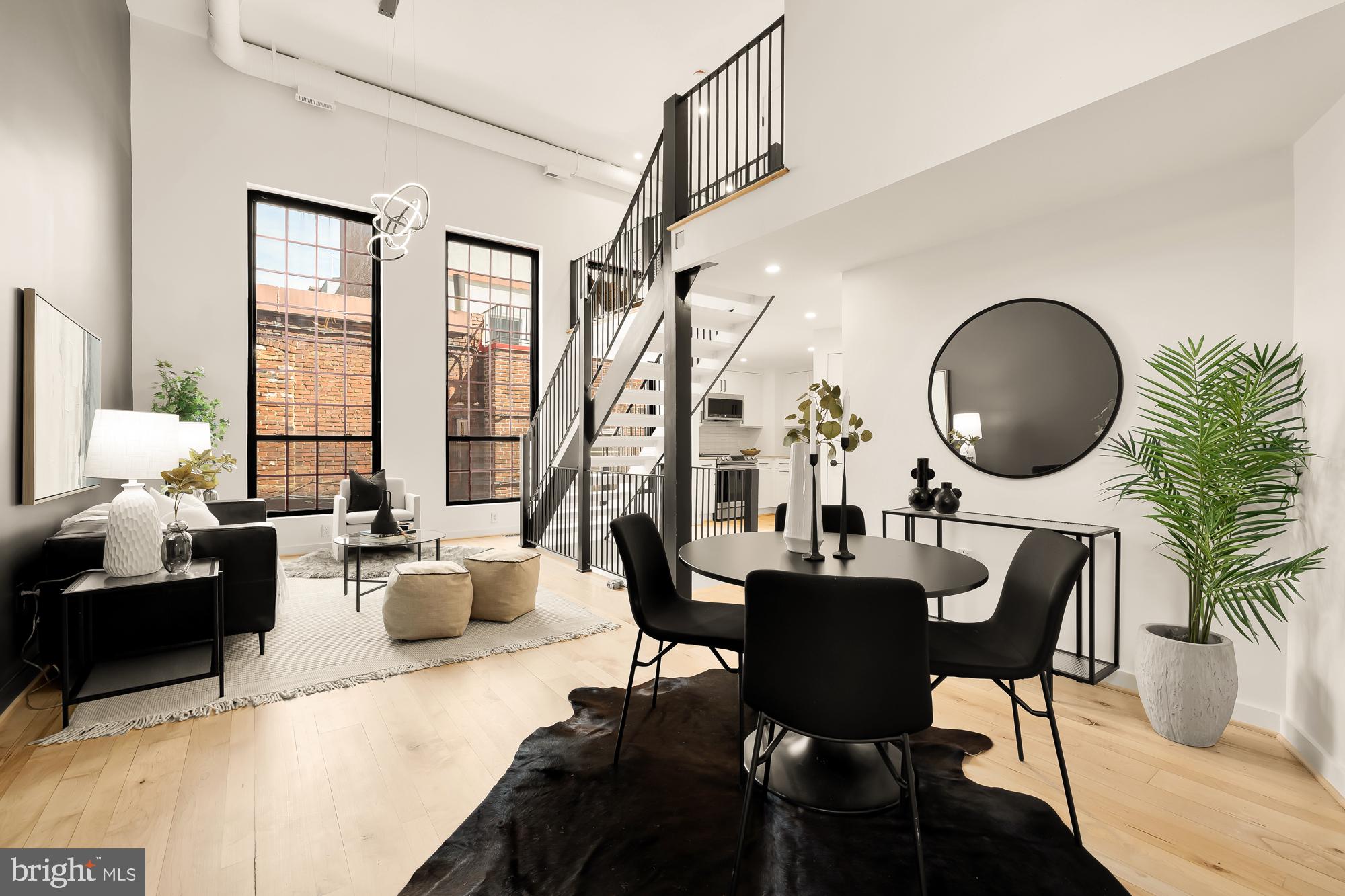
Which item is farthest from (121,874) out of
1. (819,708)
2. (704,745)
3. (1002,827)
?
(1002,827)

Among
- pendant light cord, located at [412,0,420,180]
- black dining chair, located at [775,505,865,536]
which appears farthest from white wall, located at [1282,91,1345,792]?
pendant light cord, located at [412,0,420,180]

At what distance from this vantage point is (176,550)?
9.07 feet

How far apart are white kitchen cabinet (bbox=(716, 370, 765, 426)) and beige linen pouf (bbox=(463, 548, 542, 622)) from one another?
600 cm

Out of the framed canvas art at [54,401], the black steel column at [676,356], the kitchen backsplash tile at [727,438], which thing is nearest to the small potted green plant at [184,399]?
the framed canvas art at [54,401]

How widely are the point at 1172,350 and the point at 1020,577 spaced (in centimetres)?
148

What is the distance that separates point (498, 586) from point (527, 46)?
473cm

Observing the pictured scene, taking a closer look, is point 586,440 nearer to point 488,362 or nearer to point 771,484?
point 488,362

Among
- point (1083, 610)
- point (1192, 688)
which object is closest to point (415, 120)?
point (1083, 610)

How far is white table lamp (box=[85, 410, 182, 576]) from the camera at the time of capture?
2670mm

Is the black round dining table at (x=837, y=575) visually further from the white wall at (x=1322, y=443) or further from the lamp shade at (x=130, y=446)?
the lamp shade at (x=130, y=446)

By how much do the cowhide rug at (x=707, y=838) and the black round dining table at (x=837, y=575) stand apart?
6 cm

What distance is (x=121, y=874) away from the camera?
63.4 inches

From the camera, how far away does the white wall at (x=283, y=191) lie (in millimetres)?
5262

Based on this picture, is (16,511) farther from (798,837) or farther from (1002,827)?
(1002,827)
